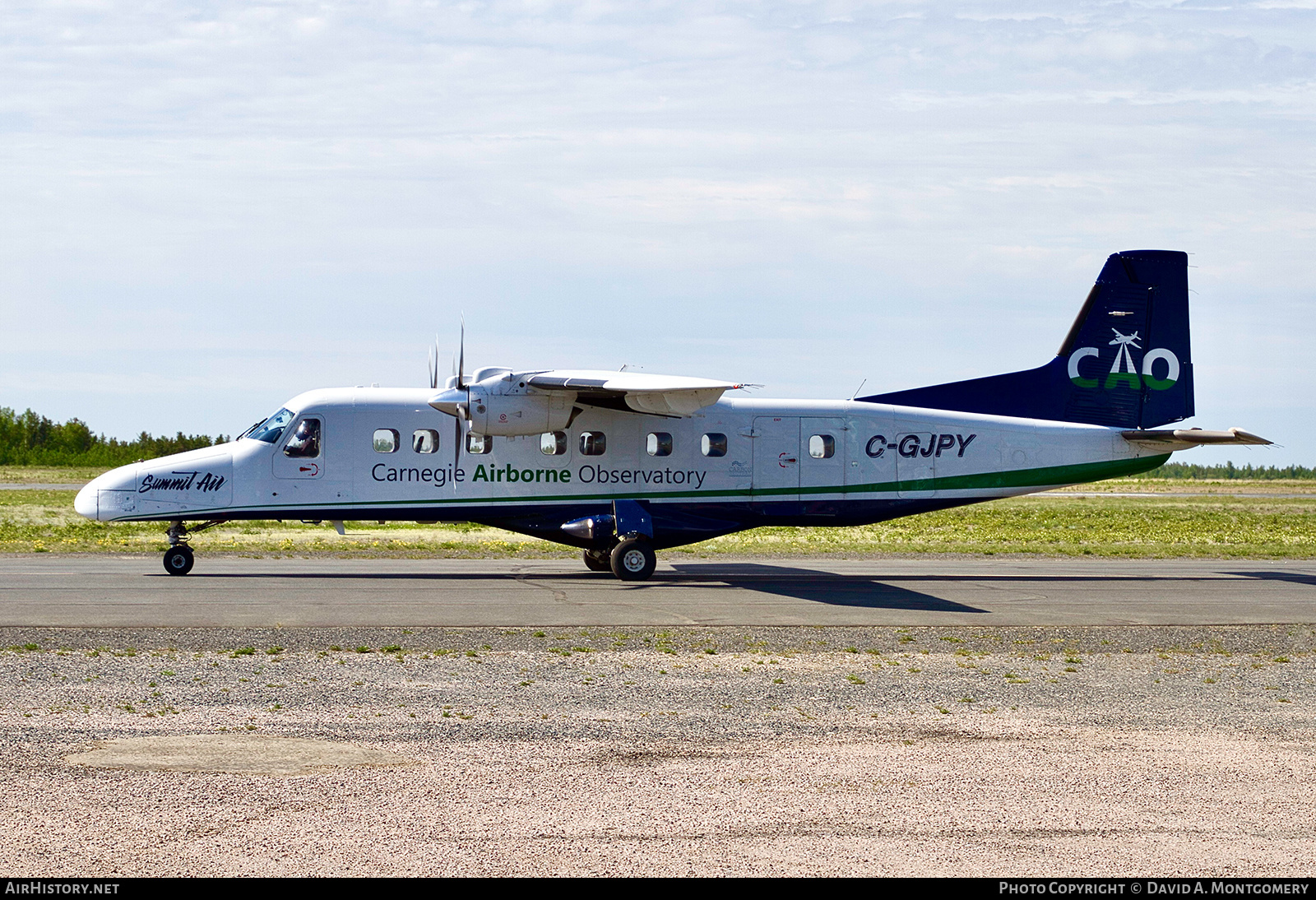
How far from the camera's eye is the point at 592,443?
21906 mm

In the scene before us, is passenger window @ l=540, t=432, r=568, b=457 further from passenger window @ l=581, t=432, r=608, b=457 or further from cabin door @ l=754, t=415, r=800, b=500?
cabin door @ l=754, t=415, r=800, b=500

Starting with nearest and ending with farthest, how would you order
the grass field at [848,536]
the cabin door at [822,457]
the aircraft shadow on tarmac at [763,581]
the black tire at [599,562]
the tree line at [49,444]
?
the aircraft shadow on tarmac at [763,581] < the cabin door at [822,457] < the black tire at [599,562] < the grass field at [848,536] < the tree line at [49,444]

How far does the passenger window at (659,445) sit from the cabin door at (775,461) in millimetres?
1688

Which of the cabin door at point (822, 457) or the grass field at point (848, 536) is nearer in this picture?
A: the cabin door at point (822, 457)

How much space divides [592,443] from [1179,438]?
11148 mm

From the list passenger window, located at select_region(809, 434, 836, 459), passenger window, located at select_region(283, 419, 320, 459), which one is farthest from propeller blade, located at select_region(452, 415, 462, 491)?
passenger window, located at select_region(809, 434, 836, 459)

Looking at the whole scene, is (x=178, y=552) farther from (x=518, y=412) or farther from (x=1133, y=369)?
(x=1133, y=369)

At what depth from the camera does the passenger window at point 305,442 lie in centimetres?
2120

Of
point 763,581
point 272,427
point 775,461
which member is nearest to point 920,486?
point 775,461

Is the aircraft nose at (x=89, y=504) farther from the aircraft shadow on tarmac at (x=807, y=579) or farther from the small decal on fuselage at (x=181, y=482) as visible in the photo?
the aircraft shadow on tarmac at (x=807, y=579)

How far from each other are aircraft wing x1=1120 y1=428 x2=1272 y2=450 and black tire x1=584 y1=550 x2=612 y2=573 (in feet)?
33.8

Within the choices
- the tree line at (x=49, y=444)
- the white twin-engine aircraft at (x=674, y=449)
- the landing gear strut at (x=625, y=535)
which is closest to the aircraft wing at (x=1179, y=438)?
the white twin-engine aircraft at (x=674, y=449)

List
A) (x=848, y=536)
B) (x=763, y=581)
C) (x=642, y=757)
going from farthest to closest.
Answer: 1. (x=848, y=536)
2. (x=763, y=581)
3. (x=642, y=757)

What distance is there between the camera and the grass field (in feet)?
94.4
